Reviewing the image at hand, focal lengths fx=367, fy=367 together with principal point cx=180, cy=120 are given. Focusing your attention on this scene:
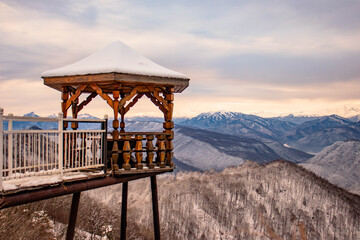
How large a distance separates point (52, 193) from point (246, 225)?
36.0 metres

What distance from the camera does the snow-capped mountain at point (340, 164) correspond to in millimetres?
112562

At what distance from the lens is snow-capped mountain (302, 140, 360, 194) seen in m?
113

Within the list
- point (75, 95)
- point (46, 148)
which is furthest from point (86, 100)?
point (46, 148)

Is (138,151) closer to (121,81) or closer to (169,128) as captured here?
(169,128)

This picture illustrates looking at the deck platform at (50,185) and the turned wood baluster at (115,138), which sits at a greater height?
the turned wood baluster at (115,138)

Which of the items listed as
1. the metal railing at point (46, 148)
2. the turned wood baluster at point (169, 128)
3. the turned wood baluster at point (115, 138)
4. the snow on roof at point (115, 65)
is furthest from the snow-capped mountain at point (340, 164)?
the metal railing at point (46, 148)

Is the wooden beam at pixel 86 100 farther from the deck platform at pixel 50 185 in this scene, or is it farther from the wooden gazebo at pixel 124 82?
the deck platform at pixel 50 185

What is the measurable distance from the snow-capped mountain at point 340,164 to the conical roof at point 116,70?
103m

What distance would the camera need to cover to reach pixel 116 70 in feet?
34.2

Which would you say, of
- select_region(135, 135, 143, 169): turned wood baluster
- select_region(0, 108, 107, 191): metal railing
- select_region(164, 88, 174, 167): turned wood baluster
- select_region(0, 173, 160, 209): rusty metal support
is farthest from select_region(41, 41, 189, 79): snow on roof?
select_region(0, 173, 160, 209): rusty metal support

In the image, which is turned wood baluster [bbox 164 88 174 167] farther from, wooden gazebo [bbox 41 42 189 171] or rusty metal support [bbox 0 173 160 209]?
rusty metal support [bbox 0 173 160 209]

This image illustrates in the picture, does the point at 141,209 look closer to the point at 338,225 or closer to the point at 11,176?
the point at 338,225

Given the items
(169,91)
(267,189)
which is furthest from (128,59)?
(267,189)

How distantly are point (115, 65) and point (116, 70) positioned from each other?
442 mm
